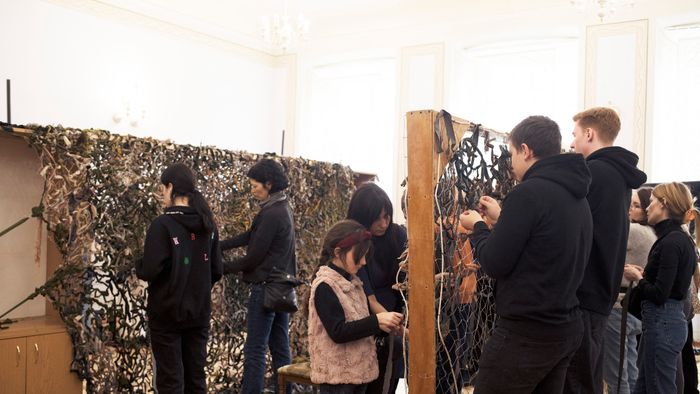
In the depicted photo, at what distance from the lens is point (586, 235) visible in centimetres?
222

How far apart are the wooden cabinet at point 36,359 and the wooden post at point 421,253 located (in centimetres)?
210

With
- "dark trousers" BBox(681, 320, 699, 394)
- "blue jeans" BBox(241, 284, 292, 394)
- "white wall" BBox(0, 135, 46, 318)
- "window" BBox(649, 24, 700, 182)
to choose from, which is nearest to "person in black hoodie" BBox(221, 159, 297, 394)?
"blue jeans" BBox(241, 284, 292, 394)

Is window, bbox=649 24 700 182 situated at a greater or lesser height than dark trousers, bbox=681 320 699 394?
greater

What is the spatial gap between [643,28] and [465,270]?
6.07 m

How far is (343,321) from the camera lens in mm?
2453

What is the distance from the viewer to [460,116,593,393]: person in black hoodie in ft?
6.87

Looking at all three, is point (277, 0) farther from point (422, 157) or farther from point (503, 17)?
point (422, 157)

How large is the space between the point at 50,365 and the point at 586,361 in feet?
8.73

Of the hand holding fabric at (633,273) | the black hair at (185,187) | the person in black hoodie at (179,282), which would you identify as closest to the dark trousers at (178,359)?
the person in black hoodie at (179,282)

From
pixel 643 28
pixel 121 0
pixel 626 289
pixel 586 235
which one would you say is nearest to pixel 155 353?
pixel 586 235

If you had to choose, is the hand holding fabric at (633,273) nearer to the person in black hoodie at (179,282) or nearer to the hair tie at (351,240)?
the hair tie at (351,240)

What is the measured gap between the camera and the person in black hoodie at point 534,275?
2094 millimetres

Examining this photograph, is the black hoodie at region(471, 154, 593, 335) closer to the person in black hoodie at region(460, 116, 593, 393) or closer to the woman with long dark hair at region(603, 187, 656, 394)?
the person in black hoodie at region(460, 116, 593, 393)

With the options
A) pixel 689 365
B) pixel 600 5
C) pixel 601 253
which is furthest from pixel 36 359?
pixel 600 5
